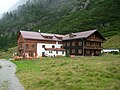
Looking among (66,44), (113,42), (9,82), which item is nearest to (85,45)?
(66,44)

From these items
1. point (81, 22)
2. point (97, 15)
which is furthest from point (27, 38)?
point (97, 15)

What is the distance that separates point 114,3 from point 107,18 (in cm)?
2613

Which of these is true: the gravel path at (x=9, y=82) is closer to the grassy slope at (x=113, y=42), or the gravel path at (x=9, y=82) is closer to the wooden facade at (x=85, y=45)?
the wooden facade at (x=85, y=45)

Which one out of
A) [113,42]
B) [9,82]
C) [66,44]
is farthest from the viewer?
[113,42]

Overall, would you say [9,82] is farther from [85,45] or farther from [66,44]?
[66,44]

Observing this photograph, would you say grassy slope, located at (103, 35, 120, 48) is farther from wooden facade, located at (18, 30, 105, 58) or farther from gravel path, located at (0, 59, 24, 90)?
gravel path, located at (0, 59, 24, 90)

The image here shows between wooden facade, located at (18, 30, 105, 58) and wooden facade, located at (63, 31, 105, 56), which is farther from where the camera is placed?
wooden facade, located at (18, 30, 105, 58)

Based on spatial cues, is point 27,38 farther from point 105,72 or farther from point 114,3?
point 114,3

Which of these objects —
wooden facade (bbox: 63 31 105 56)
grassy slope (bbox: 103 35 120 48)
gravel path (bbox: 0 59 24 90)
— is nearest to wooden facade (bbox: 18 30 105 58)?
wooden facade (bbox: 63 31 105 56)

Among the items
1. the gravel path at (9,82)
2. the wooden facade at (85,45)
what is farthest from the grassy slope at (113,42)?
the gravel path at (9,82)

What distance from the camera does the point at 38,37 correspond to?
251ft

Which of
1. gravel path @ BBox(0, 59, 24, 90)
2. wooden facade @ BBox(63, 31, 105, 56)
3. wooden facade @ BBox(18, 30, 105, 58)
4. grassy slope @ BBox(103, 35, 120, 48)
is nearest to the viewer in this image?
gravel path @ BBox(0, 59, 24, 90)

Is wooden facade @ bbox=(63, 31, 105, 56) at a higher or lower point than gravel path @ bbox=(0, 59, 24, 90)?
higher

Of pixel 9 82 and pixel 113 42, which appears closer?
pixel 9 82
